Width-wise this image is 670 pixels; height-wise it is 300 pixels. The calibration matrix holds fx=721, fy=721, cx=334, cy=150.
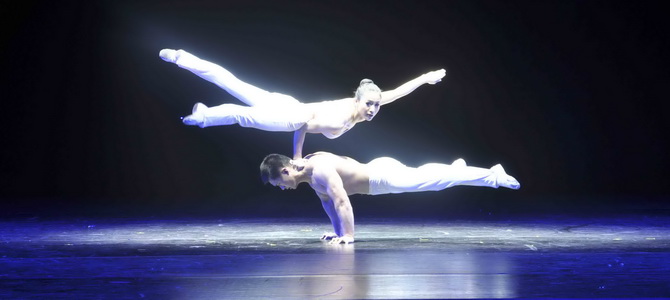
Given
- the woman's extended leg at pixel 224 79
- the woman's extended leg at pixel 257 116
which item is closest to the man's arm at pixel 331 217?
the woman's extended leg at pixel 257 116

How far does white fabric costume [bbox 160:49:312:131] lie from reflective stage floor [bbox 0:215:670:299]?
725 millimetres

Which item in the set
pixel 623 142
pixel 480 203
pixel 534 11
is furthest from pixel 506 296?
pixel 623 142

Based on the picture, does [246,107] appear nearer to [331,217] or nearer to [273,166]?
[273,166]

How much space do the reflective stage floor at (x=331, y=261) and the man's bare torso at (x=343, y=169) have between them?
34 centimetres

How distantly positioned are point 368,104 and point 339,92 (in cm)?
366

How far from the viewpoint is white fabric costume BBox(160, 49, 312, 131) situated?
430 cm

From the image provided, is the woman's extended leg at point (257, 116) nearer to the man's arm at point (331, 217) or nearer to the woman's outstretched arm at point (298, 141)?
the woman's outstretched arm at point (298, 141)

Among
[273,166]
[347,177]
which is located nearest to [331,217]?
[347,177]

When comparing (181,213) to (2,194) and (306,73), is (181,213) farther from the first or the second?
(2,194)

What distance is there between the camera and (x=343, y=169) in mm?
4438

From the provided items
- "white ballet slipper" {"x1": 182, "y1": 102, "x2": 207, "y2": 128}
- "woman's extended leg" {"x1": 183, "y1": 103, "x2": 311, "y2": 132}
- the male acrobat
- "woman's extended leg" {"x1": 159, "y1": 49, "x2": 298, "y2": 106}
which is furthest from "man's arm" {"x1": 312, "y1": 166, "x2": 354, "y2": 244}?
"white ballet slipper" {"x1": 182, "y1": 102, "x2": 207, "y2": 128}

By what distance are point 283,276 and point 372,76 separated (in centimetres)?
523

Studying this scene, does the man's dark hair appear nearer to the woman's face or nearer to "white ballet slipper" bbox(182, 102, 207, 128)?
"white ballet slipper" bbox(182, 102, 207, 128)

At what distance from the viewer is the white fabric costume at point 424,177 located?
4.52m
